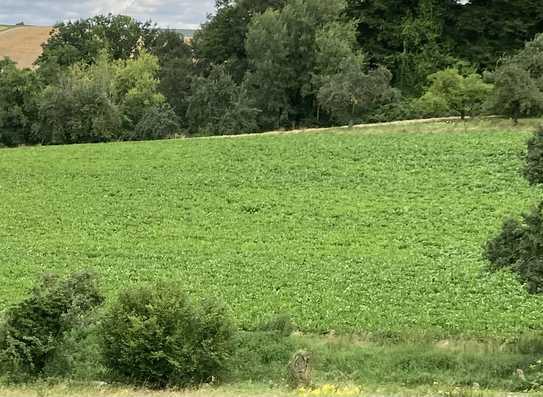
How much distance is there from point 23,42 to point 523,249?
287 ft

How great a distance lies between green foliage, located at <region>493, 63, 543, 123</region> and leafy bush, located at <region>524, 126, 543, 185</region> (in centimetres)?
2671

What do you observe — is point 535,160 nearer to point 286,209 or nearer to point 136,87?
point 286,209

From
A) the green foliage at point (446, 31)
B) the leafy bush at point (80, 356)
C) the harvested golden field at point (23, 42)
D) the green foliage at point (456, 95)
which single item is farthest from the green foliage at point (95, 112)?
the leafy bush at point (80, 356)

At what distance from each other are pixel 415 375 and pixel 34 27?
9531 centimetres

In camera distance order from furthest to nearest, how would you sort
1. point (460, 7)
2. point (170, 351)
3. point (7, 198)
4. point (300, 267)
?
point (460, 7)
point (7, 198)
point (300, 267)
point (170, 351)

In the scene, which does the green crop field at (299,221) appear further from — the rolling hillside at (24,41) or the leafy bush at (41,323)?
the rolling hillside at (24,41)

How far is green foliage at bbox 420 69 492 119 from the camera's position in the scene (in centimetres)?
4238

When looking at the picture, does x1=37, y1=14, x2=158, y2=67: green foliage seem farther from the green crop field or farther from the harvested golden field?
the green crop field

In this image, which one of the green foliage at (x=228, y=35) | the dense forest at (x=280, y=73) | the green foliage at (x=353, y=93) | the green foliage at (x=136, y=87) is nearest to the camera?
the green foliage at (x=353, y=93)

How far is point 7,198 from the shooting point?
30.6m

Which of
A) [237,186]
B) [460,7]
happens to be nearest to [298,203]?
[237,186]

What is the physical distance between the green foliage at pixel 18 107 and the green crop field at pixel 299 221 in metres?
16.3

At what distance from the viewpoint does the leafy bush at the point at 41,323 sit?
1174cm

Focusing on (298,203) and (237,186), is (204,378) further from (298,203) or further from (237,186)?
(237,186)
